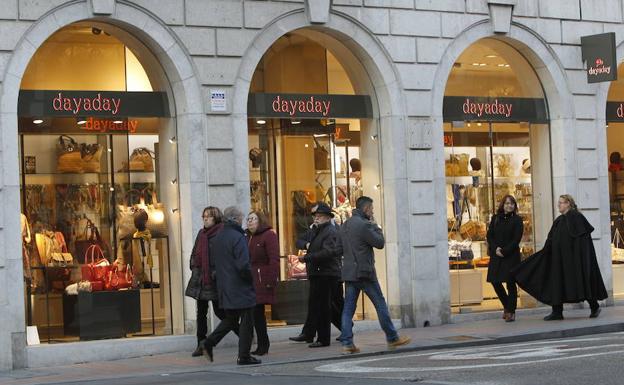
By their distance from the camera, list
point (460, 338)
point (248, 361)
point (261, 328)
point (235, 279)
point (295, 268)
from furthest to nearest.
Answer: point (295, 268)
point (460, 338)
point (261, 328)
point (248, 361)
point (235, 279)

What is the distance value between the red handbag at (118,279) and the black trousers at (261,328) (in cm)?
212

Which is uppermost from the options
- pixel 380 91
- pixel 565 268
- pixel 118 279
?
pixel 380 91

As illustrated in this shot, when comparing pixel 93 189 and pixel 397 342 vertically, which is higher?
pixel 93 189

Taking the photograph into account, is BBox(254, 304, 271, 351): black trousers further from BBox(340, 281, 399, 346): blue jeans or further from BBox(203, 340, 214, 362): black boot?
BBox(340, 281, 399, 346): blue jeans

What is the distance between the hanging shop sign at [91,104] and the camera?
15.6 meters

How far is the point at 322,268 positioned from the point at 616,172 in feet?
27.3

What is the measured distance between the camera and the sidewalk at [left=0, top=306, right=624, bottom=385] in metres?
14.0

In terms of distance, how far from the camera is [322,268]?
1532cm

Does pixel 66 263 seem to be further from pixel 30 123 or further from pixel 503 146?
pixel 503 146

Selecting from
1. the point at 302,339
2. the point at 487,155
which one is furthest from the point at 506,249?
the point at 302,339


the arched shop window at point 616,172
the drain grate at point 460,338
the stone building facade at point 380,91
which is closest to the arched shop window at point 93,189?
the stone building facade at point 380,91

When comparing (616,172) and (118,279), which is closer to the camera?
(118,279)

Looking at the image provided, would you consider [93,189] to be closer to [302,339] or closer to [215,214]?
[215,214]

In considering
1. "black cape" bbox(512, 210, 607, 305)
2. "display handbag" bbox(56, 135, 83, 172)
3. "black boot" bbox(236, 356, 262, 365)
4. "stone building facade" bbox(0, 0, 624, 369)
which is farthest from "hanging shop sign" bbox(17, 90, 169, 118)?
"black cape" bbox(512, 210, 607, 305)
